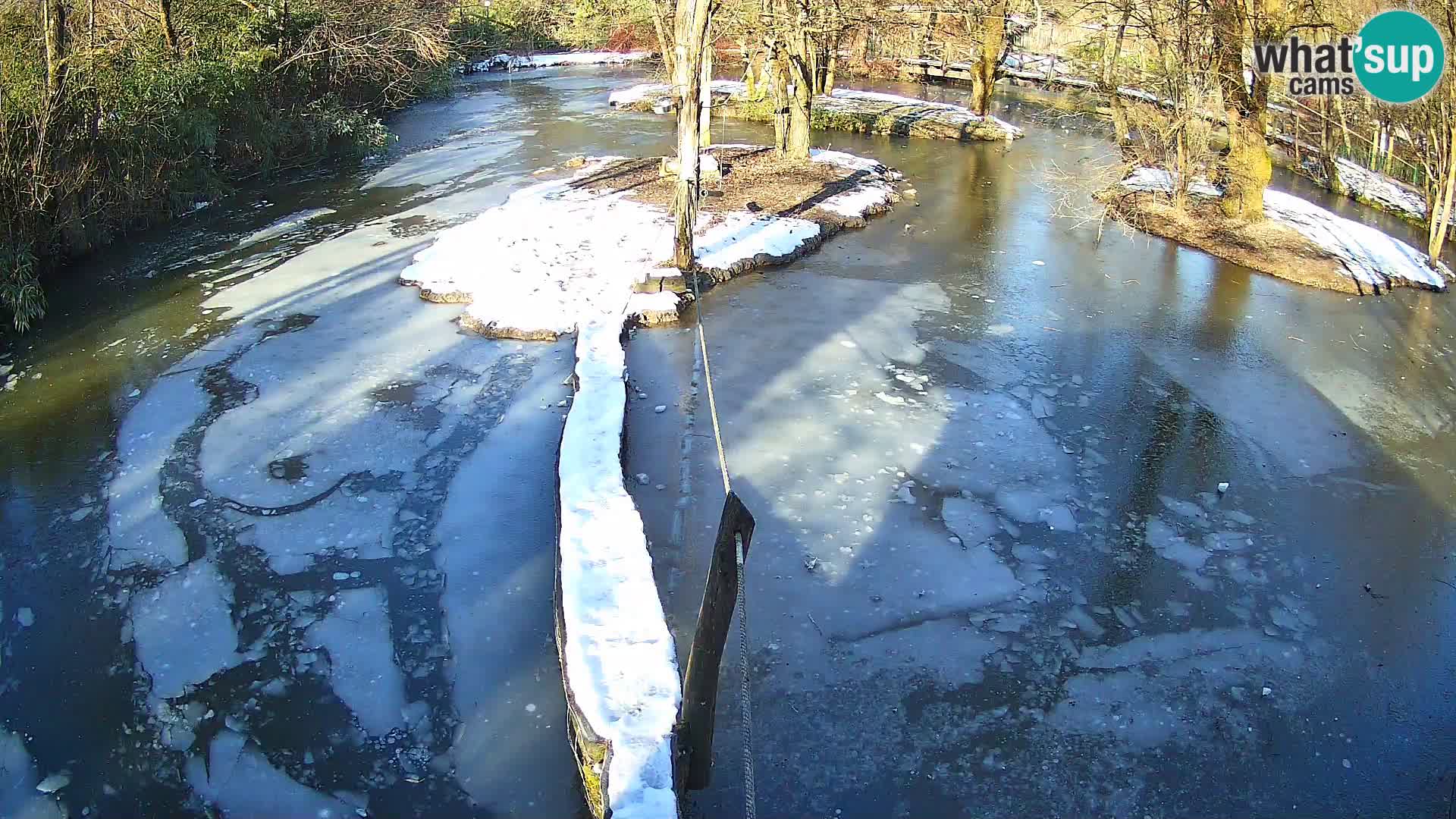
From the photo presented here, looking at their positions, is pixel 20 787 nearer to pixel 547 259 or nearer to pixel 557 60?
pixel 547 259

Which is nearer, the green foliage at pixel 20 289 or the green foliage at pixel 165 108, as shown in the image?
the green foliage at pixel 20 289

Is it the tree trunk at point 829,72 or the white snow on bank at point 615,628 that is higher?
the tree trunk at point 829,72

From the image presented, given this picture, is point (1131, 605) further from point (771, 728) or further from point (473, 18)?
point (473, 18)

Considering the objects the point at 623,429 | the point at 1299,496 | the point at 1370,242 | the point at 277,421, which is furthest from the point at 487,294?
the point at 1370,242

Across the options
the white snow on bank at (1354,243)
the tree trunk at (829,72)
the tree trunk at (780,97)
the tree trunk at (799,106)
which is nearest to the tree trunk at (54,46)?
the tree trunk at (799,106)

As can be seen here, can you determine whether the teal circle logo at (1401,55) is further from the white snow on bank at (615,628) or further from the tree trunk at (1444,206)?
the white snow on bank at (615,628)

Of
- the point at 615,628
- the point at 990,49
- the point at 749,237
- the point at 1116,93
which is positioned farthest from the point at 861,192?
the point at 615,628
